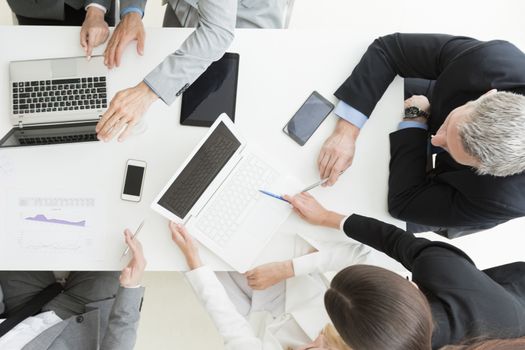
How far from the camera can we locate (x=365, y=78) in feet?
3.97

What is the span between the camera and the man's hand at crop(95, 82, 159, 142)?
42.2 inches

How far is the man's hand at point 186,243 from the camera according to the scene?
1.15 meters

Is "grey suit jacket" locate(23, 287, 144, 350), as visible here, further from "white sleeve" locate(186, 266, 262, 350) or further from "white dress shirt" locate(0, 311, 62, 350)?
"white sleeve" locate(186, 266, 262, 350)

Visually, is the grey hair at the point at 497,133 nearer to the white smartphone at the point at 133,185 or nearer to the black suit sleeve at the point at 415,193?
the black suit sleeve at the point at 415,193

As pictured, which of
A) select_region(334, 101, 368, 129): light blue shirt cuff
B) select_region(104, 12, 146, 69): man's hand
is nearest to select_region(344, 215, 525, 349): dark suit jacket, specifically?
select_region(334, 101, 368, 129): light blue shirt cuff

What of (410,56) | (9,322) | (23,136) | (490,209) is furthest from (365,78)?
(9,322)

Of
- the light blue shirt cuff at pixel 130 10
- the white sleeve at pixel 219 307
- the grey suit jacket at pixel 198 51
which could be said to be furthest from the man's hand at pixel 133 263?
the light blue shirt cuff at pixel 130 10

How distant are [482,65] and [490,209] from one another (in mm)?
370

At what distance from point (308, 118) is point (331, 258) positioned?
16.0 inches

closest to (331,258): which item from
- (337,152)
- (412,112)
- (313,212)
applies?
(313,212)

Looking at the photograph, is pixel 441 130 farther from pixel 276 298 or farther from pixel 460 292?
pixel 276 298

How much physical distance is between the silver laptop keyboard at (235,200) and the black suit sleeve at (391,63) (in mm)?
321

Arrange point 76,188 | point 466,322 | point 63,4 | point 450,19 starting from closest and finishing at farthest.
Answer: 1. point 466,322
2. point 76,188
3. point 63,4
4. point 450,19

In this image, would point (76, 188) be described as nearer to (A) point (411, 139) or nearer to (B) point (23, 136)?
(B) point (23, 136)
